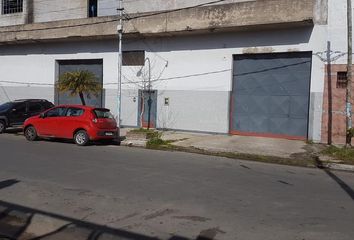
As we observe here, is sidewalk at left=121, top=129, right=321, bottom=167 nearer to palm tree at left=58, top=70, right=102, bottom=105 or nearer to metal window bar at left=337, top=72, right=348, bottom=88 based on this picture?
metal window bar at left=337, top=72, right=348, bottom=88

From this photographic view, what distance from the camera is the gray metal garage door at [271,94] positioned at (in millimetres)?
20891

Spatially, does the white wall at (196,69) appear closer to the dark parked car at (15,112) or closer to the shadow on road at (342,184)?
the dark parked car at (15,112)

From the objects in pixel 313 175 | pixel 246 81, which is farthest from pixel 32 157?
pixel 246 81

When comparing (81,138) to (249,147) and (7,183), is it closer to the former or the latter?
(249,147)

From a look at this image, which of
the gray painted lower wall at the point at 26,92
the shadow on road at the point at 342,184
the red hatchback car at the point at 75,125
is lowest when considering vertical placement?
the shadow on road at the point at 342,184

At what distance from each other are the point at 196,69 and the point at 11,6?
→ 16.5 metres

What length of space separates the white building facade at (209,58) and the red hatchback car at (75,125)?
5609mm

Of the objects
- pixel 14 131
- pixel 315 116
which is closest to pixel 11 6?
pixel 14 131

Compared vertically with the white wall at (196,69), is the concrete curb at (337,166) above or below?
below

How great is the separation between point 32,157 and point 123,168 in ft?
10.9

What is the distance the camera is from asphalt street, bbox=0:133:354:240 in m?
6.91

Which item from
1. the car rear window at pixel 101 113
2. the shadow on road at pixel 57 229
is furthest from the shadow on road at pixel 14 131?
the shadow on road at pixel 57 229

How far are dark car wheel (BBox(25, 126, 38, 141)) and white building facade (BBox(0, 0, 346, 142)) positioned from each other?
690 cm

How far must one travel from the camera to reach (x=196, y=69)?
23.7 metres
